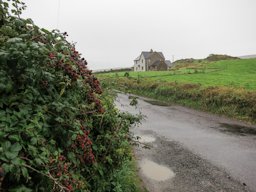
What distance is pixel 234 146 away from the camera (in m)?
10.7

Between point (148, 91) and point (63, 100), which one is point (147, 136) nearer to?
point (63, 100)

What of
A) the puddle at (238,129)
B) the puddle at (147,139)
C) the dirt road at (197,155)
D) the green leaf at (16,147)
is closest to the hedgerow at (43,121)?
the green leaf at (16,147)

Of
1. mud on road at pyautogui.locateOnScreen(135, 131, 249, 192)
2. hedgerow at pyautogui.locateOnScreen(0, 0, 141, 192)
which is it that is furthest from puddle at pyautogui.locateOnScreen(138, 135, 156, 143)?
hedgerow at pyautogui.locateOnScreen(0, 0, 141, 192)

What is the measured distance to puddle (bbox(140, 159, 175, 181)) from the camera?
7.48m

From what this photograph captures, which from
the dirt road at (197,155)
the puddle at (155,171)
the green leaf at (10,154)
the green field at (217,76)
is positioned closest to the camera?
the green leaf at (10,154)

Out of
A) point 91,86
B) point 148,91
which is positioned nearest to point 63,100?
point 91,86

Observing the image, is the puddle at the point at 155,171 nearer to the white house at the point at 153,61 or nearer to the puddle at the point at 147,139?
the puddle at the point at 147,139

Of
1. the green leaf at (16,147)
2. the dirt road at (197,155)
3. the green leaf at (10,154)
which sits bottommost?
the dirt road at (197,155)

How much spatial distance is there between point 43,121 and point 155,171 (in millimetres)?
5936

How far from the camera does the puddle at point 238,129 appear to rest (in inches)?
514

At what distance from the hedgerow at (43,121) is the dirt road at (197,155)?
3110mm

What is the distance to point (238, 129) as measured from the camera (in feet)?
44.8

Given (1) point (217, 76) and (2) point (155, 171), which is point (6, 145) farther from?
(1) point (217, 76)

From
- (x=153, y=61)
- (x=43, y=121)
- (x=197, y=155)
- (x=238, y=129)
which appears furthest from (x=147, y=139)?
(x=153, y=61)
